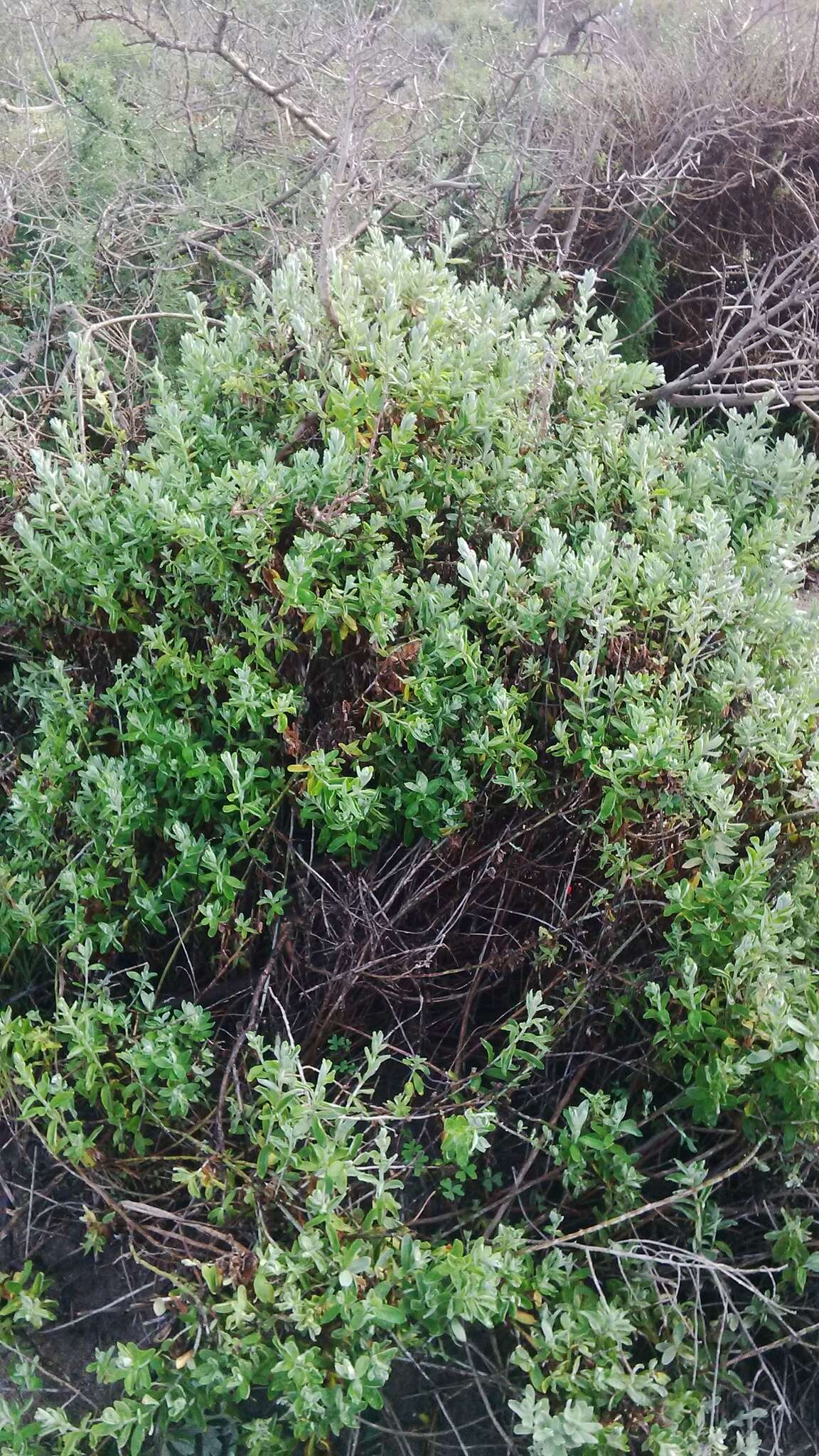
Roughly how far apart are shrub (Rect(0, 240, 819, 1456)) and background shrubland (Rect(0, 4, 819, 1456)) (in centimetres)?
1

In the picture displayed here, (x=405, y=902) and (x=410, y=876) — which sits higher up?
(x=410, y=876)

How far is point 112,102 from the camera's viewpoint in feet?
15.6

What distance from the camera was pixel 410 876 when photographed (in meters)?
2.27

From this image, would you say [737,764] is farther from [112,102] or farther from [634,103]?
[112,102]

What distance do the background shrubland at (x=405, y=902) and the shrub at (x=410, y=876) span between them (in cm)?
1

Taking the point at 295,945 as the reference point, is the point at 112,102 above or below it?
above

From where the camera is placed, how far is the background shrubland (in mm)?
1914

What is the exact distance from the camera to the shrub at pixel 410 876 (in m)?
1.90

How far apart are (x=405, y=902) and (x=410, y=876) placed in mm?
108

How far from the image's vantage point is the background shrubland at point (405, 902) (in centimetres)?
191

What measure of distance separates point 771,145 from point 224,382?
10.6 feet

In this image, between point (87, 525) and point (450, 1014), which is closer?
point (450, 1014)

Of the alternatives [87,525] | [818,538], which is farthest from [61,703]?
[818,538]

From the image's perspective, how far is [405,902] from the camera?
7.71 feet
